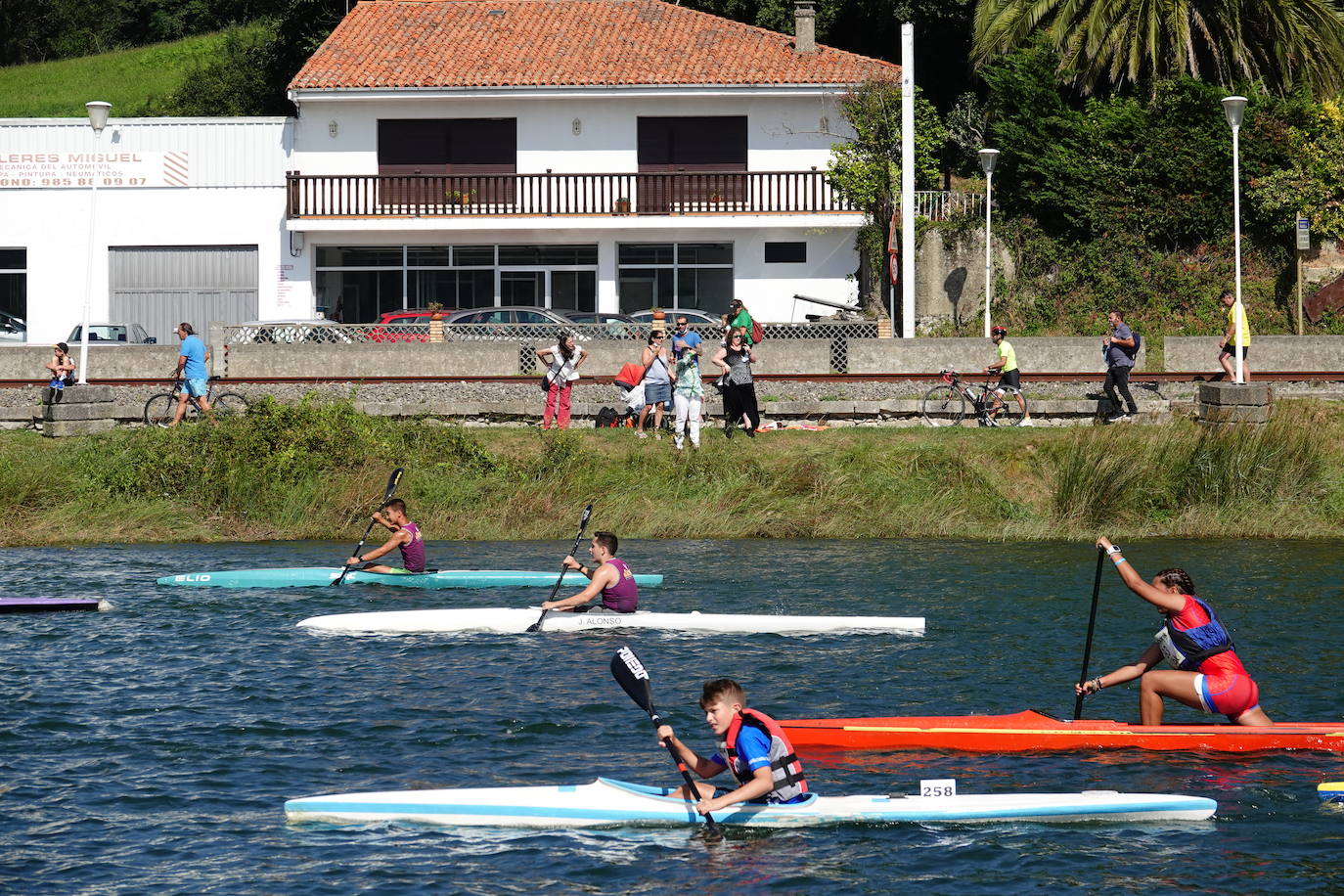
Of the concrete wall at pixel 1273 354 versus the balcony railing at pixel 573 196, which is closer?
the concrete wall at pixel 1273 354

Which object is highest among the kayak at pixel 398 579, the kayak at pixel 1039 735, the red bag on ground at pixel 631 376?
the red bag on ground at pixel 631 376

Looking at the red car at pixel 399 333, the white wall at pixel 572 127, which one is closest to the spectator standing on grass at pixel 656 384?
the red car at pixel 399 333

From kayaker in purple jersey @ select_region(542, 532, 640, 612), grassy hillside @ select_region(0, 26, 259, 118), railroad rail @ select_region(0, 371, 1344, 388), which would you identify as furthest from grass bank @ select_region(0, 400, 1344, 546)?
grassy hillside @ select_region(0, 26, 259, 118)

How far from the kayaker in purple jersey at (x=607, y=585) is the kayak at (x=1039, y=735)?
393 cm

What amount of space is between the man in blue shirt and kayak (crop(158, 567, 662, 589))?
7.66 meters

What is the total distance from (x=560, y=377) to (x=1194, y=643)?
15.2 meters

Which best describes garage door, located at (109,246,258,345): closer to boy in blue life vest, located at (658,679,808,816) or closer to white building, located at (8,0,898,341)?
white building, located at (8,0,898,341)

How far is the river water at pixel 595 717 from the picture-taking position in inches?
405

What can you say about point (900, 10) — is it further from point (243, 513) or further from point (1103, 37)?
point (243, 513)

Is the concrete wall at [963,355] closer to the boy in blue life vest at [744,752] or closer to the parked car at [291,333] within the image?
the parked car at [291,333]

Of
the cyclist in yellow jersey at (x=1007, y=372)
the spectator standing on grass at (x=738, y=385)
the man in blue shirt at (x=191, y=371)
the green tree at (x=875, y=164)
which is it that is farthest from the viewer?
the green tree at (x=875, y=164)

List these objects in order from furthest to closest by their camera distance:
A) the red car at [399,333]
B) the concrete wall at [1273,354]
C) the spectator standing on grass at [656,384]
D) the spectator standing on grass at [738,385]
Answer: the red car at [399,333] < the concrete wall at [1273,354] < the spectator standing on grass at [656,384] < the spectator standing on grass at [738,385]

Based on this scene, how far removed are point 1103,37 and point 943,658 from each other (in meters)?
27.3

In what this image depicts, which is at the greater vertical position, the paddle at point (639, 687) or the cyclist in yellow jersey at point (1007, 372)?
the cyclist in yellow jersey at point (1007, 372)
